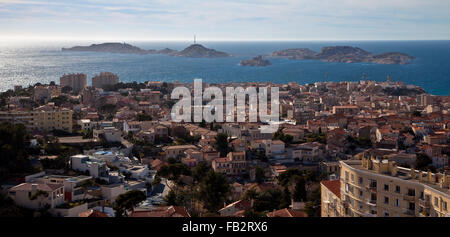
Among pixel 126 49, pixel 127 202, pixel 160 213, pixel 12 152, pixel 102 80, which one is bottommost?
pixel 127 202

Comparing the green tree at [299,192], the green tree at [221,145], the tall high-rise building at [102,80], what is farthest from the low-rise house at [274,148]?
the tall high-rise building at [102,80]

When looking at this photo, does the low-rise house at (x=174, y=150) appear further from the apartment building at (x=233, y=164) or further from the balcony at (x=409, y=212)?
the balcony at (x=409, y=212)

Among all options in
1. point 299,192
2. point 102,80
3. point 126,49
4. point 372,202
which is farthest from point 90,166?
point 126,49

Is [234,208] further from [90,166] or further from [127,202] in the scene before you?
[90,166]

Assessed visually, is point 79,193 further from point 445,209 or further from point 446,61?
point 446,61
